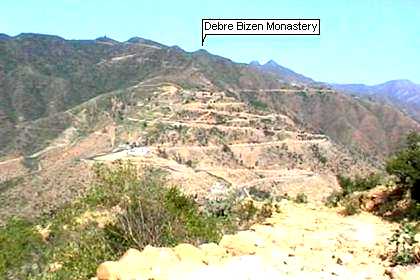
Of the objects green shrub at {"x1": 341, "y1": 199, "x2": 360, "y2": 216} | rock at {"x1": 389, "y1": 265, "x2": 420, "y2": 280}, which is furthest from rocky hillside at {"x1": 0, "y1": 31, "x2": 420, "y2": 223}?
rock at {"x1": 389, "y1": 265, "x2": 420, "y2": 280}

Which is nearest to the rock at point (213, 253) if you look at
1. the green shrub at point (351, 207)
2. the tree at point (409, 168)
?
the tree at point (409, 168)

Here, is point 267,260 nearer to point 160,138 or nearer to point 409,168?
point 409,168

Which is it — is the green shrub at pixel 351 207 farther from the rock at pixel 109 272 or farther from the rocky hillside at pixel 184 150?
the rocky hillside at pixel 184 150

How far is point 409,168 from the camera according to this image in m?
21.6

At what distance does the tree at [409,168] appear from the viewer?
20.9 meters

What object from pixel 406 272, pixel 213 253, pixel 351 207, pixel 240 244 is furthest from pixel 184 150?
pixel 406 272

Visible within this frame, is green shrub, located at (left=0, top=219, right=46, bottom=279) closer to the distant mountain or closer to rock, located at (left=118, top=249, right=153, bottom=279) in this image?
rock, located at (left=118, top=249, right=153, bottom=279)

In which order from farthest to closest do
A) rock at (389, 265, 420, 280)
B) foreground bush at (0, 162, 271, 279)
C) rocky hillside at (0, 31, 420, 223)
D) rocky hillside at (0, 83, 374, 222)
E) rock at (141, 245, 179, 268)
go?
1. rocky hillside at (0, 31, 420, 223)
2. rocky hillside at (0, 83, 374, 222)
3. foreground bush at (0, 162, 271, 279)
4. rock at (141, 245, 179, 268)
5. rock at (389, 265, 420, 280)

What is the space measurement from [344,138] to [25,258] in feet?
560

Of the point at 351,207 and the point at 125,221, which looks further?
the point at 351,207

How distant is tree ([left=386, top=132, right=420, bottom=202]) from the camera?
824 inches

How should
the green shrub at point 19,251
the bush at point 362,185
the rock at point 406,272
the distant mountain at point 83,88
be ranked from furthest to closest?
1. the distant mountain at point 83,88
2. the bush at point 362,185
3. the green shrub at point 19,251
4. the rock at point 406,272

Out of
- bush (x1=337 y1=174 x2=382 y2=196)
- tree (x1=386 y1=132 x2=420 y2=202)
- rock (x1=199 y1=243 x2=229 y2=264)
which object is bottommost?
bush (x1=337 y1=174 x2=382 y2=196)

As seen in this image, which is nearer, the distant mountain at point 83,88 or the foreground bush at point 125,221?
the foreground bush at point 125,221
